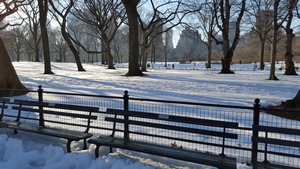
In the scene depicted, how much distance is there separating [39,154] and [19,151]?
0.48 metres

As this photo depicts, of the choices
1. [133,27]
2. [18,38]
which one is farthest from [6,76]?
[18,38]

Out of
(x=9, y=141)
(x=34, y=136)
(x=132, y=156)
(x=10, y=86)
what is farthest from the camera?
(x=10, y=86)

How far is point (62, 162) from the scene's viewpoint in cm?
397

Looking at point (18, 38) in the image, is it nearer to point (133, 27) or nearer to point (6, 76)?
point (133, 27)

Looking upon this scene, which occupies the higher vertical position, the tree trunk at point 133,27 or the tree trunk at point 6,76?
the tree trunk at point 133,27

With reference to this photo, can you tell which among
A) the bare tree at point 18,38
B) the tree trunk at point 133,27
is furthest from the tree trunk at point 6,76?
the bare tree at point 18,38

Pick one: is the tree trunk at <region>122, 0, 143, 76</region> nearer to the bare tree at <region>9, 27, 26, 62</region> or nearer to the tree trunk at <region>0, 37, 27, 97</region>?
the tree trunk at <region>0, 37, 27, 97</region>

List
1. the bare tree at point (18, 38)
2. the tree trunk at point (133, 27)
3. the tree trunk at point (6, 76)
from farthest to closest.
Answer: the bare tree at point (18, 38), the tree trunk at point (133, 27), the tree trunk at point (6, 76)

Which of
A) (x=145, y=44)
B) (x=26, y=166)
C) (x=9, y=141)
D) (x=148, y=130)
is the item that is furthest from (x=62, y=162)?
(x=145, y=44)

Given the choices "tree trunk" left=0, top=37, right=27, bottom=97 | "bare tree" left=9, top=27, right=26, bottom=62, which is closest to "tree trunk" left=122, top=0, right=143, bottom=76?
"tree trunk" left=0, top=37, right=27, bottom=97

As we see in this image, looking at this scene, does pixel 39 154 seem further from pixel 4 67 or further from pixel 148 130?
pixel 4 67

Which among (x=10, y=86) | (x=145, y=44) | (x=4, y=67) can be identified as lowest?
(x=10, y=86)

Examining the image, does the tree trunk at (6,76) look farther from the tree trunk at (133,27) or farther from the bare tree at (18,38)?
the bare tree at (18,38)

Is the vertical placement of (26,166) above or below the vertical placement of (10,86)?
below
